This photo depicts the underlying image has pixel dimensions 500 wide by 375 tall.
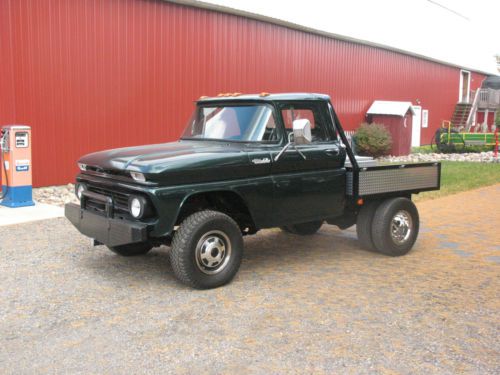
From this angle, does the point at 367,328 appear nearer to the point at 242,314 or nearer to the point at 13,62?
the point at 242,314

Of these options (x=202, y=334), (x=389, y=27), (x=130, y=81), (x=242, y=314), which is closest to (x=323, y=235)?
(x=242, y=314)

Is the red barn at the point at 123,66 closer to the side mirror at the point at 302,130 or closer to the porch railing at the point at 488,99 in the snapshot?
the side mirror at the point at 302,130

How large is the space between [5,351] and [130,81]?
389 inches

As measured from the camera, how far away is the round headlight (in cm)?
501

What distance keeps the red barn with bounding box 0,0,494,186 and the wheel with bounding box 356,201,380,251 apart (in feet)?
24.8

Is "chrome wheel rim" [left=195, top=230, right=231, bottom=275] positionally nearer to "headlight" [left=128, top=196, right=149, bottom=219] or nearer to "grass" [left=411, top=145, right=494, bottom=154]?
"headlight" [left=128, top=196, right=149, bottom=219]

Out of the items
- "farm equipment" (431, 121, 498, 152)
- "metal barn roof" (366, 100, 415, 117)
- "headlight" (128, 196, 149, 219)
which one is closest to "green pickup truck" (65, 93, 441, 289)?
"headlight" (128, 196, 149, 219)

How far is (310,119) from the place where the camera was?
6301 millimetres

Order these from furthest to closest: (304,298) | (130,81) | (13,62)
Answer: (130,81), (13,62), (304,298)

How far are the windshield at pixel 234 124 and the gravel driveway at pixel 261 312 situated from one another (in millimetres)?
1464

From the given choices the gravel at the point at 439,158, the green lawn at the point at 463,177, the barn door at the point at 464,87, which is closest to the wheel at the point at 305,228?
the green lawn at the point at 463,177

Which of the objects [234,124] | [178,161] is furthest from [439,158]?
[178,161]

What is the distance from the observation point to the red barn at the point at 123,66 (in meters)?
11.3

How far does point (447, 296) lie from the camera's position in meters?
5.24
